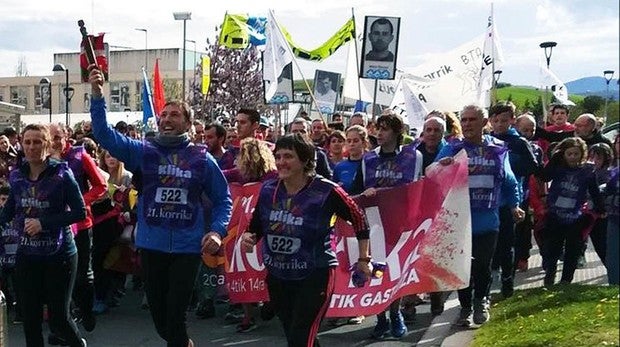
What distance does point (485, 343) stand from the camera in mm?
6680

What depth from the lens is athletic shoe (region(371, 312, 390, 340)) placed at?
7.71 meters

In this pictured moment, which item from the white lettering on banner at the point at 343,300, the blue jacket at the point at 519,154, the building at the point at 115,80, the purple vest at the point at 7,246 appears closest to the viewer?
the white lettering on banner at the point at 343,300

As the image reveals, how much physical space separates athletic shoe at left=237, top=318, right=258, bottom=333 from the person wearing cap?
7.42 ft

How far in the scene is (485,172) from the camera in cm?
768

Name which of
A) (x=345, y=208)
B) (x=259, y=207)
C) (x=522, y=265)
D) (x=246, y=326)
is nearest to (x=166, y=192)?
(x=259, y=207)

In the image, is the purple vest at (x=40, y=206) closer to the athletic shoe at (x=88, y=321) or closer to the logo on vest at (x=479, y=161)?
the athletic shoe at (x=88, y=321)

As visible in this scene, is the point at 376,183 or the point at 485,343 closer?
the point at 485,343

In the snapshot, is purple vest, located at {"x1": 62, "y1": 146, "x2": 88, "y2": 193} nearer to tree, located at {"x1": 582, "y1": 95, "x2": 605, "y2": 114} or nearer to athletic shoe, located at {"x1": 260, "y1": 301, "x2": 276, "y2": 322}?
athletic shoe, located at {"x1": 260, "y1": 301, "x2": 276, "y2": 322}

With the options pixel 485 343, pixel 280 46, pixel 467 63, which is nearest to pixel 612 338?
pixel 485 343

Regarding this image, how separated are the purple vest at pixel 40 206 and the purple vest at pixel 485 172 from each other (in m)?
3.41

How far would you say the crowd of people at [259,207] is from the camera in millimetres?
5465

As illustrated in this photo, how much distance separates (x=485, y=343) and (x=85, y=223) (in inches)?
137

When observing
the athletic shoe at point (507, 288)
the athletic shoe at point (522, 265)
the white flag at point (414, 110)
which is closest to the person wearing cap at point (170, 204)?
the athletic shoe at point (507, 288)

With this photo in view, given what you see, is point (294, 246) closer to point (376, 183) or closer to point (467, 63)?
point (376, 183)
